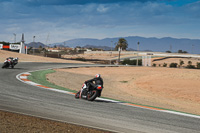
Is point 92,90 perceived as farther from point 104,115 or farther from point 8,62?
point 8,62

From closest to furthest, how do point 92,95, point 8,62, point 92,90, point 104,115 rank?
point 104,115, point 92,95, point 92,90, point 8,62

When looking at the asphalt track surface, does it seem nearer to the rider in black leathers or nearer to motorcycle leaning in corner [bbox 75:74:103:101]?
motorcycle leaning in corner [bbox 75:74:103:101]

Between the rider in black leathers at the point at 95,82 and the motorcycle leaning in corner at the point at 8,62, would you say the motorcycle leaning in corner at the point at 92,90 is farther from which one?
the motorcycle leaning in corner at the point at 8,62

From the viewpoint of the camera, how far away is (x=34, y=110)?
8.58m

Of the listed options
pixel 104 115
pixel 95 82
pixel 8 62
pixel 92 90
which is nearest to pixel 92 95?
pixel 92 90

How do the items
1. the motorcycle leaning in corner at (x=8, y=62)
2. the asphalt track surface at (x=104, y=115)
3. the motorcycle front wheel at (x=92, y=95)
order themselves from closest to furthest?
1. the asphalt track surface at (x=104, y=115)
2. the motorcycle front wheel at (x=92, y=95)
3. the motorcycle leaning in corner at (x=8, y=62)

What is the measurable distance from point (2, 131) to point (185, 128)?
17.2 feet

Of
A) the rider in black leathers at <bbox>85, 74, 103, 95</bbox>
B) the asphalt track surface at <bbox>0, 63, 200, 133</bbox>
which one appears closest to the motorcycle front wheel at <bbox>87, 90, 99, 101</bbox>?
the rider in black leathers at <bbox>85, 74, 103, 95</bbox>

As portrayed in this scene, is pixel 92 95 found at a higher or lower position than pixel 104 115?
higher

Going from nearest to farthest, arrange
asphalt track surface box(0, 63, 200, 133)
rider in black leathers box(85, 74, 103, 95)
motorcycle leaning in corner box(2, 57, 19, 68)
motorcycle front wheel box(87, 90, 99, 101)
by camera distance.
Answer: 1. asphalt track surface box(0, 63, 200, 133)
2. motorcycle front wheel box(87, 90, 99, 101)
3. rider in black leathers box(85, 74, 103, 95)
4. motorcycle leaning in corner box(2, 57, 19, 68)

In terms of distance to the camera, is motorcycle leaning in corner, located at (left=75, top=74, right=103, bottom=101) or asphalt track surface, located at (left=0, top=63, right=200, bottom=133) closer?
asphalt track surface, located at (left=0, top=63, right=200, bottom=133)

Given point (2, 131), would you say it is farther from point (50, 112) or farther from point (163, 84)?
point (163, 84)

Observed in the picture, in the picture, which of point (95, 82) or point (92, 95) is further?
point (95, 82)

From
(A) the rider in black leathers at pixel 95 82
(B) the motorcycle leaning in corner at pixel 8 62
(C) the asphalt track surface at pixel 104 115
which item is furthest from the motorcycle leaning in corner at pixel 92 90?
(B) the motorcycle leaning in corner at pixel 8 62
